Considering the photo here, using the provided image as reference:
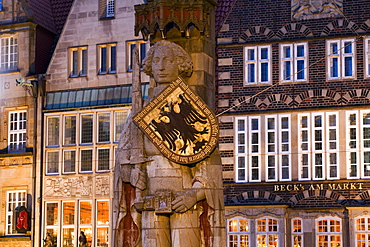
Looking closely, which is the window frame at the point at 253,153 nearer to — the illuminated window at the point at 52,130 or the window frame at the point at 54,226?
the window frame at the point at 54,226

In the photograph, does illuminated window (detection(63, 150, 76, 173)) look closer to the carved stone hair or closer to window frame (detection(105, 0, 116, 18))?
window frame (detection(105, 0, 116, 18))

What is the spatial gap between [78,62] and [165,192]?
17.7m

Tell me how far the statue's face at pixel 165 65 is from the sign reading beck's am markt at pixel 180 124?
0.43 ft

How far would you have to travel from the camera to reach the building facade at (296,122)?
25344mm

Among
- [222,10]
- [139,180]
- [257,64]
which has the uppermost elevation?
[222,10]

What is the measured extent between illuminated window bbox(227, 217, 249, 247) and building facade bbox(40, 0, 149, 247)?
3.84m

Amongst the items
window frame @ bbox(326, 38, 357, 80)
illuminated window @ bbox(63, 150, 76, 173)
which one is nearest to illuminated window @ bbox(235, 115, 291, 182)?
window frame @ bbox(326, 38, 357, 80)

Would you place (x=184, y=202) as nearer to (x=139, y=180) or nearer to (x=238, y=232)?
(x=139, y=180)

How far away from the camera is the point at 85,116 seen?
28.7m

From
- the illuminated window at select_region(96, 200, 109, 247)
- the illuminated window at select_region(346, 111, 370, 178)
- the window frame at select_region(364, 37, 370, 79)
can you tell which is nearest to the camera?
the illuminated window at select_region(346, 111, 370, 178)

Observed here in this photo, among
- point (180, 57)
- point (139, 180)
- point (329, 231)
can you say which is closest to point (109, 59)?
point (329, 231)

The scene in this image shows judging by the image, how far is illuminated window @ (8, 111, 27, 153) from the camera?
29500mm

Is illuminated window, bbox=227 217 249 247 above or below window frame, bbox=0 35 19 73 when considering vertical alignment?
below

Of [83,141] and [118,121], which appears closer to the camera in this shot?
[118,121]
